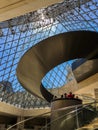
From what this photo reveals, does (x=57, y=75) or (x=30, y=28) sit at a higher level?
(x=30, y=28)

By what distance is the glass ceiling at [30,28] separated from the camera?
31.3m

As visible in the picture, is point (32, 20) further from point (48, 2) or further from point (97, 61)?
point (48, 2)

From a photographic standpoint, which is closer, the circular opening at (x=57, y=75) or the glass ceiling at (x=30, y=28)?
the glass ceiling at (x=30, y=28)

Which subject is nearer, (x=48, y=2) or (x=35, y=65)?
(x=48, y=2)

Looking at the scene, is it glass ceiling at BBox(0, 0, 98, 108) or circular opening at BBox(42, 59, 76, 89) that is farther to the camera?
circular opening at BBox(42, 59, 76, 89)

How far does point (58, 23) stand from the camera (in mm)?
36938

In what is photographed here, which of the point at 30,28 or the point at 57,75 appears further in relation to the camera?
the point at 57,75

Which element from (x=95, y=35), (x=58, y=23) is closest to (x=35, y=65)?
(x=95, y=35)

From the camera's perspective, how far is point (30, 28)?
34406 mm

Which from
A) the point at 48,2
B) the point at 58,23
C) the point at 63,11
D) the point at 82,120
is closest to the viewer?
the point at 48,2

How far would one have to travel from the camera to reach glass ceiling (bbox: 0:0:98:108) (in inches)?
1232

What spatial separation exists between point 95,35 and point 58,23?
22163 millimetres

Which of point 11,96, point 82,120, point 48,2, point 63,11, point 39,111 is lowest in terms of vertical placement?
point 82,120

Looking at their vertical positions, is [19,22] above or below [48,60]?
above
